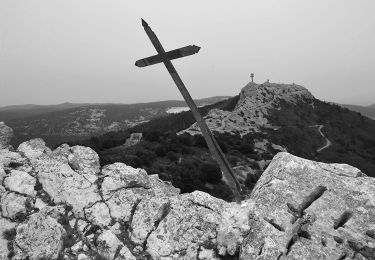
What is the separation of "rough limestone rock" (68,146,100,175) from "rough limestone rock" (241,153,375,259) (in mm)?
5277

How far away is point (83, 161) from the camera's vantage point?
11516 millimetres

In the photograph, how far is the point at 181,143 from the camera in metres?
45.6

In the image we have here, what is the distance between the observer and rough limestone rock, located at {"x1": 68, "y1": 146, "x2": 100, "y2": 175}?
11.3 meters

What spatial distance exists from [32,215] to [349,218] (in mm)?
8512

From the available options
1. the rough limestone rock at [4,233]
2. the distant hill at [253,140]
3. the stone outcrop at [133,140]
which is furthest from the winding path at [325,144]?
the rough limestone rock at [4,233]

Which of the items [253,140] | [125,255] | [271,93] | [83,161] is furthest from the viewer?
[271,93]

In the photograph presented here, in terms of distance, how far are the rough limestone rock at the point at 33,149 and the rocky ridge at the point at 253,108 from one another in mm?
42763

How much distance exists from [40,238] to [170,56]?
6.23m

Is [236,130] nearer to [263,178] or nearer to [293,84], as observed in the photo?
[293,84]

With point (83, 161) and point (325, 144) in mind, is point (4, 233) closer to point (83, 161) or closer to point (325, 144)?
point (83, 161)

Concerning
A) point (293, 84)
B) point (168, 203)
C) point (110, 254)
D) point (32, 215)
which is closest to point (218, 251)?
point (168, 203)

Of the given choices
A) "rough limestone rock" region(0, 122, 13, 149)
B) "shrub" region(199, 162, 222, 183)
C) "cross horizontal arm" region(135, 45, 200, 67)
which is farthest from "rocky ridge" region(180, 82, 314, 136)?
"cross horizontal arm" region(135, 45, 200, 67)

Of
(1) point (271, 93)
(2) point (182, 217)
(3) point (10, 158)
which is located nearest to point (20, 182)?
(3) point (10, 158)

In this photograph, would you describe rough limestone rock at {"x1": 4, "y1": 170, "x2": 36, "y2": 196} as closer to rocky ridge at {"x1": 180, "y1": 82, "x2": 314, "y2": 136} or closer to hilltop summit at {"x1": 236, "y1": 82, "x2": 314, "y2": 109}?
rocky ridge at {"x1": 180, "y1": 82, "x2": 314, "y2": 136}
